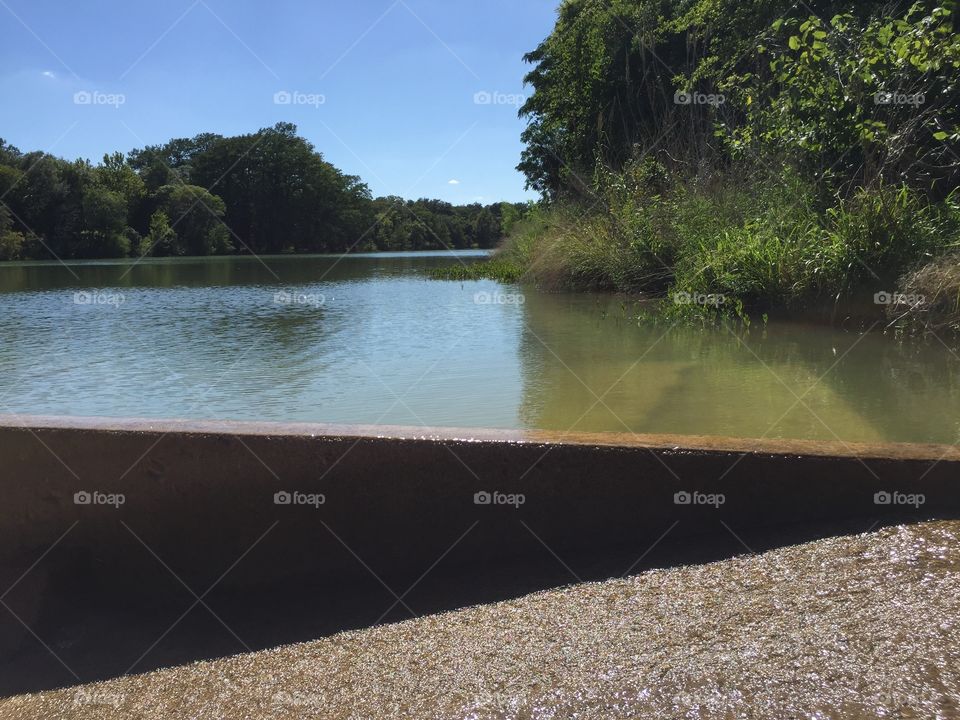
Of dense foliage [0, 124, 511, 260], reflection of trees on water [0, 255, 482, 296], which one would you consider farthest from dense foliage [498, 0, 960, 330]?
dense foliage [0, 124, 511, 260]

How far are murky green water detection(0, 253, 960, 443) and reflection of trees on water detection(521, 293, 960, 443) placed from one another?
18 mm

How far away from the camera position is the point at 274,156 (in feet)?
256

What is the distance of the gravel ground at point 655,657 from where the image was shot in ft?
7.28

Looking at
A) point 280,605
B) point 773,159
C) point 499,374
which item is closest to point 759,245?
point 773,159

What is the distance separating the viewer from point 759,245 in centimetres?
991

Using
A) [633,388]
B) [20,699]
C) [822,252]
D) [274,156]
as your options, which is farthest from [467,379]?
[274,156]

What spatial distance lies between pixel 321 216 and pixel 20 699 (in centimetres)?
8181

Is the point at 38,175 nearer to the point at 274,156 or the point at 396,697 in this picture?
the point at 274,156

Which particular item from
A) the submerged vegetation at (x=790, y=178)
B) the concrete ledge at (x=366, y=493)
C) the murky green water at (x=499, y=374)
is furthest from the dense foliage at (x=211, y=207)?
the concrete ledge at (x=366, y=493)

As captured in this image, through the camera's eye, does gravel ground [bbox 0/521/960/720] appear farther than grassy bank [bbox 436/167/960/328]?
No

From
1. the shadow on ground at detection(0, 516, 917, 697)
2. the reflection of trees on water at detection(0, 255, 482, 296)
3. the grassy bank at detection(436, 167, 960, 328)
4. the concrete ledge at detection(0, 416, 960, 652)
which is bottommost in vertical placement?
the shadow on ground at detection(0, 516, 917, 697)

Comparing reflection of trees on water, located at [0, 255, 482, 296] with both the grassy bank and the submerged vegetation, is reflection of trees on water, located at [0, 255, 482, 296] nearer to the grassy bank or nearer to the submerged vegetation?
the submerged vegetation

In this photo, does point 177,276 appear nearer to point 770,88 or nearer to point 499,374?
point 770,88

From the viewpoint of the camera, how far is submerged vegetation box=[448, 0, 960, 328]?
8.66 metres
